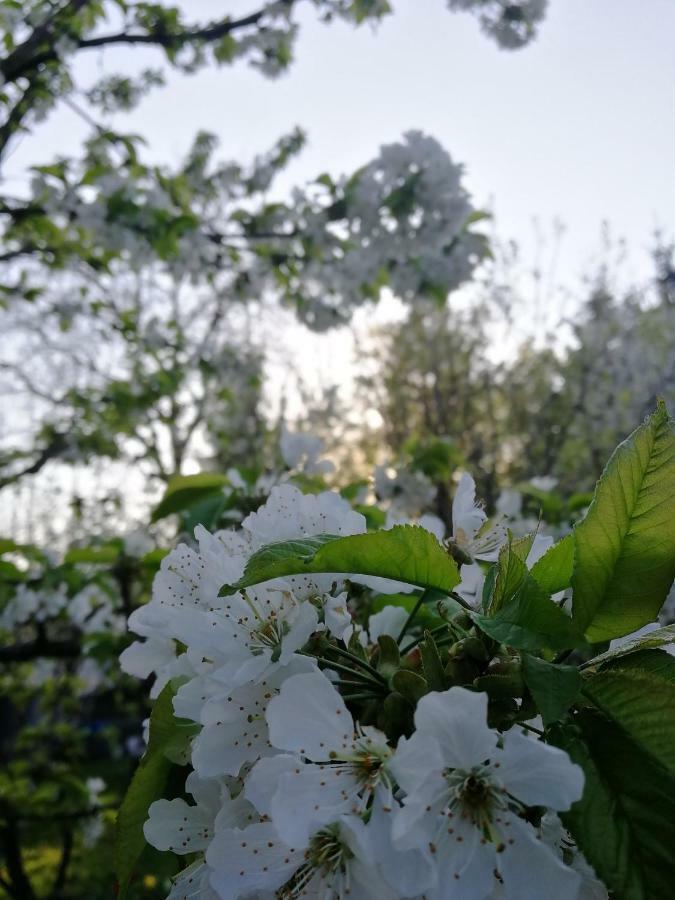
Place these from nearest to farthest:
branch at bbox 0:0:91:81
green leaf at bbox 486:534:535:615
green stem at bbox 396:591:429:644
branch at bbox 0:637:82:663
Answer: green leaf at bbox 486:534:535:615
green stem at bbox 396:591:429:644
branch at bbox 0:637:82:663
branch at bbox 0:0:91:81

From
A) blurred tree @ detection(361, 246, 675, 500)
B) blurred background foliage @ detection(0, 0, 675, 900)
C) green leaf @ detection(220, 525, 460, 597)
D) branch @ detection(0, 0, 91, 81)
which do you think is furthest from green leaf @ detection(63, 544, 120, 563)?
blurred tree @ detection(361, 246, 675, 500)

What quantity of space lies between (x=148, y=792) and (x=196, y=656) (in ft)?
0.57

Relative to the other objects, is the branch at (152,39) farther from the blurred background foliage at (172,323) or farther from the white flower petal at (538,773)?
the white flower petal at (538,773)

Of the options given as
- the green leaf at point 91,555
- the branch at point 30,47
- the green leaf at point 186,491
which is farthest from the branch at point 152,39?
the green leaf at point 186,491

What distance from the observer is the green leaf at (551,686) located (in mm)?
509

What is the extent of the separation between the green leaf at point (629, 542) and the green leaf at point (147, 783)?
0.43 meters

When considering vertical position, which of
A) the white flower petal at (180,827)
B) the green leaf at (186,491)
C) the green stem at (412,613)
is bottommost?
the white flower petal at (180,827)

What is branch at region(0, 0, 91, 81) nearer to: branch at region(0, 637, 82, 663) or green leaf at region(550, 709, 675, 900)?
branch at region(0, 637, 82, 663)

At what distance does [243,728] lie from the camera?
0.62 m

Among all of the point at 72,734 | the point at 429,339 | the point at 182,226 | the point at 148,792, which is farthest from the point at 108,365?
the point at 148,792

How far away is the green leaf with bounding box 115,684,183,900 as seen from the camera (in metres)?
0.71

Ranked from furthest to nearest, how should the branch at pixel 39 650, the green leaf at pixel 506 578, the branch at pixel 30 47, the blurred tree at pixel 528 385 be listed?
the blurred tree at pixel 528 385 → the branch at pixel 30 47 → the branch at pixel 39 650 → the green leaf at pixel 506 578

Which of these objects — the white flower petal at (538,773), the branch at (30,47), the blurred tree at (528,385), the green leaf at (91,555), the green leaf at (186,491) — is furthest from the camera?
the blurred tree at (528,385)

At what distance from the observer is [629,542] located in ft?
2.12
